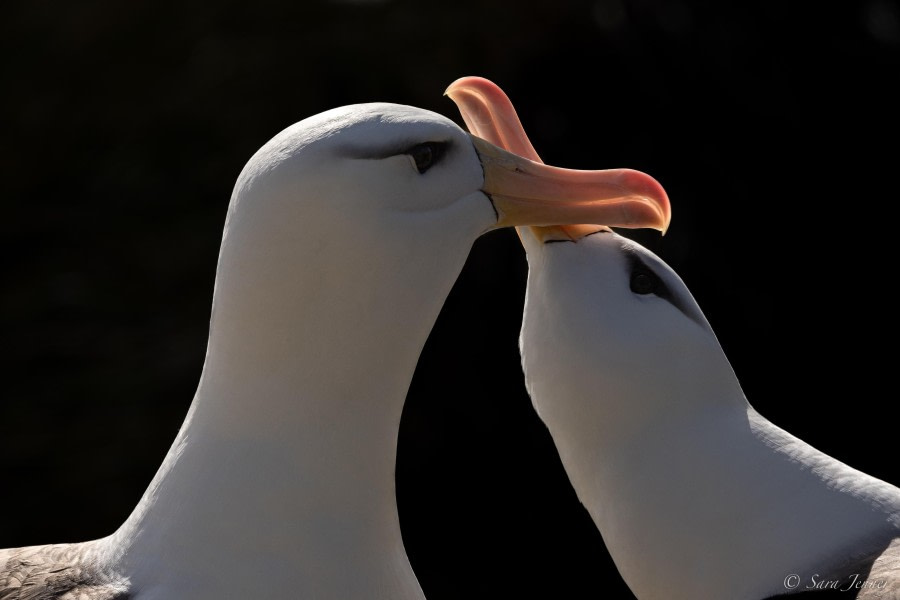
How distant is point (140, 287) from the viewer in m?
7.49

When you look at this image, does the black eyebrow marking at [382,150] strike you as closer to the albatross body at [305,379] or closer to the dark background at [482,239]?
the albatross body at [305,379]

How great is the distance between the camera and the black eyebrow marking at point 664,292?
3184 mm

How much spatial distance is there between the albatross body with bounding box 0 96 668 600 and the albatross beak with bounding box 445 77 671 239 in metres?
0.21

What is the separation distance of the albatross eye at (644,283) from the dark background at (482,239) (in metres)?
3.69

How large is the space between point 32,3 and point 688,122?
4.29 meters

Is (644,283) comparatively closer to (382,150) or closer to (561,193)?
(561,193)

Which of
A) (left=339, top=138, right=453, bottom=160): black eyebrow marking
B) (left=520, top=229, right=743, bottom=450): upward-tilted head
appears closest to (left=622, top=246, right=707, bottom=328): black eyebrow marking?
(left=520, top=229, right=743, bottom=450): upward-tilted head

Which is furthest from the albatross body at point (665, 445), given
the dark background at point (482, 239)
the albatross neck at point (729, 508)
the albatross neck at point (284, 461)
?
the dark background at point (482, 239)

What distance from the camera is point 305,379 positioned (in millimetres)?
2391

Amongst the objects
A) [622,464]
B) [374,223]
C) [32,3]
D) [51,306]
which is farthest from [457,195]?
[32,3]

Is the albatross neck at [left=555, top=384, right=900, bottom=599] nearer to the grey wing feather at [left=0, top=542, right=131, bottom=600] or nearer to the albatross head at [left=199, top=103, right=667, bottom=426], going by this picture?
the albatross head at [left=199, top=103, right=667, bottom=426]

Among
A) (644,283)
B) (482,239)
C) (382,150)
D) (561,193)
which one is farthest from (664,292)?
(482,239)

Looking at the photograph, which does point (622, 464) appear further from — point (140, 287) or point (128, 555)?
point (140, 287)

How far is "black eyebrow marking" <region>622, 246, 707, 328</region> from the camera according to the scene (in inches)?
125
